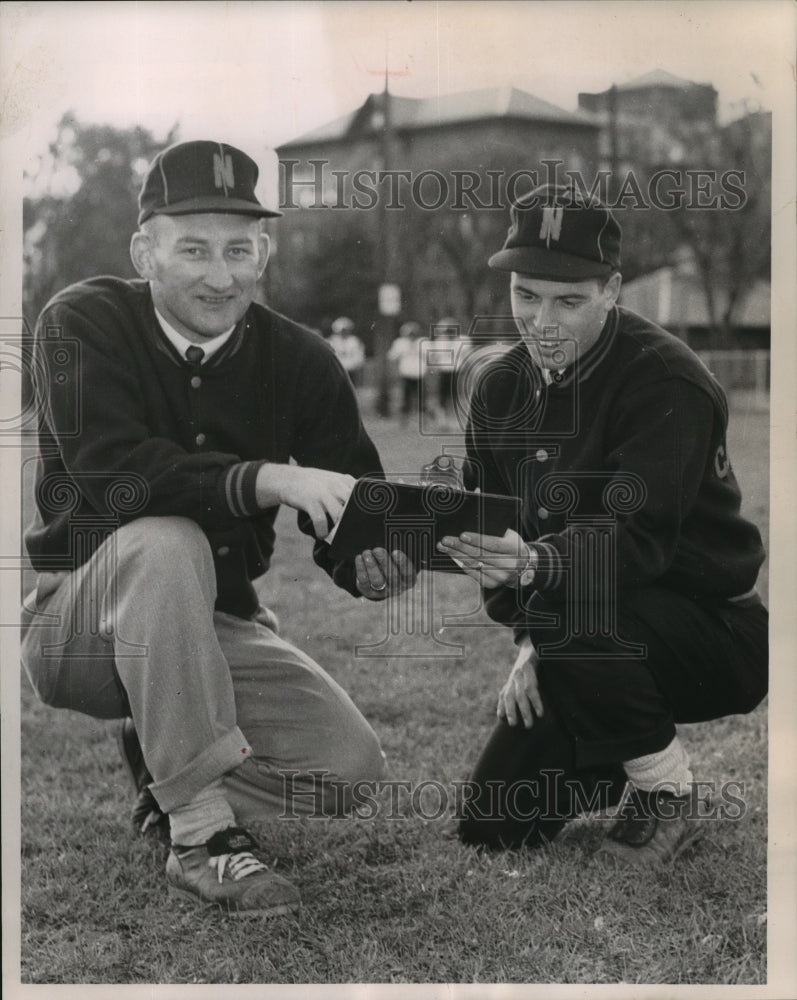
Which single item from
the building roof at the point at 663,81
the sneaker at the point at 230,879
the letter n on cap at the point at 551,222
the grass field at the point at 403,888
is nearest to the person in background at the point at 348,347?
the grass field at the point at 403,888

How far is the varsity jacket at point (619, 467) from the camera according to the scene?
352 cm

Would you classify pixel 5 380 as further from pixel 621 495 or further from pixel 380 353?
pixel 621 495

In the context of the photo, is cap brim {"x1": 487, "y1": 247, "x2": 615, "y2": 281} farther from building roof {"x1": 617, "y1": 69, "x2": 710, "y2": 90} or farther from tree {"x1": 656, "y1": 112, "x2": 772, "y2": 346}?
building roof {"x1": 617, "y1": 69, "x2": 710, "y2": 90}

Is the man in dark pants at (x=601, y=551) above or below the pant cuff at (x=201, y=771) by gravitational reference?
above

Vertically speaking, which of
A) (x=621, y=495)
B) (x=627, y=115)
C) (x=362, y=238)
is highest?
(x=627, y=115)

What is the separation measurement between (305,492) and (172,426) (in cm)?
37

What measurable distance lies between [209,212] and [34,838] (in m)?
1.65

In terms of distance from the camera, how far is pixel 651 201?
11.5ft

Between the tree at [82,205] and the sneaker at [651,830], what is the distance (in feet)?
6.05

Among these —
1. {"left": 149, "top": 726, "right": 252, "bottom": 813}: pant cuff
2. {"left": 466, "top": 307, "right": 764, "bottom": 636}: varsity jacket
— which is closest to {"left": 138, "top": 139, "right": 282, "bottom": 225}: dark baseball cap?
{"left": 466, "top": 307, "right": 764, "bottom": 636}: varsity jacket

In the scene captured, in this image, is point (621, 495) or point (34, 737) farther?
point (34, 737)

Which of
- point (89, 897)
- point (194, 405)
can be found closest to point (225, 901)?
point (89, 897)

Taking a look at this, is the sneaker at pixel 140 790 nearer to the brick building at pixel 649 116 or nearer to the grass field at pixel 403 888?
the grass field at pixel 403 888

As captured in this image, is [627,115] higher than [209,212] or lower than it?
higher
